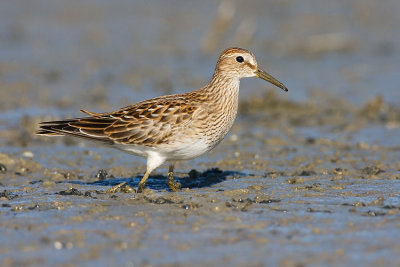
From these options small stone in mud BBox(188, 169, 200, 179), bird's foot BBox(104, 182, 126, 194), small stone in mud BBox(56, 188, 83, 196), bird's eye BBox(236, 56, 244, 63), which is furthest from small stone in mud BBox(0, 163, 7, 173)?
bird's eye BBox(236, 56, 244, 63)

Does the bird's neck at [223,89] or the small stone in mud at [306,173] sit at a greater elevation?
the bird's neck at [223,89]

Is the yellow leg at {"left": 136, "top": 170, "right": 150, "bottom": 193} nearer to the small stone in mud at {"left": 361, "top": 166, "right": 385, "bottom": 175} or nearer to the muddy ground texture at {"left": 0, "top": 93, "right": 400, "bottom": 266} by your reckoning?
the muddy ground texture at {"left": 0, "top": 93, "right": 400, "bottom": 266}

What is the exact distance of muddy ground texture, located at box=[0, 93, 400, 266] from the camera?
25.8 ft

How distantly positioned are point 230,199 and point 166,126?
1.41 meters

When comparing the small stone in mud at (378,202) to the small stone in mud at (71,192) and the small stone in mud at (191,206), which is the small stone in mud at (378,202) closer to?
the small stone in mud at (191,206)

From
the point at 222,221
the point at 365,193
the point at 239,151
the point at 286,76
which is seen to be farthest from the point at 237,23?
the point at 222,221

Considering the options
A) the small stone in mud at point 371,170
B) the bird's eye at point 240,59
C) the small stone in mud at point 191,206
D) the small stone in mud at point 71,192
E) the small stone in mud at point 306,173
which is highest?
the bird's eye at point 240,59

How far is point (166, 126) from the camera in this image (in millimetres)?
10484

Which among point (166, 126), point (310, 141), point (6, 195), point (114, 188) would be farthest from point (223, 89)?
point (6, 195)

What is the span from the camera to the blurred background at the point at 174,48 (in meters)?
17.6

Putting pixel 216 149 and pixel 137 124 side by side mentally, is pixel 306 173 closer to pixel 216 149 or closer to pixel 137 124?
pixel 216 149

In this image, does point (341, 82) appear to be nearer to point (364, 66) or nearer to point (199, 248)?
point (364, 66)

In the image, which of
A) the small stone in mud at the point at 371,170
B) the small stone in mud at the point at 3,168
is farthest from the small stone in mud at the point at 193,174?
the small stone in mud at the point at 3,168

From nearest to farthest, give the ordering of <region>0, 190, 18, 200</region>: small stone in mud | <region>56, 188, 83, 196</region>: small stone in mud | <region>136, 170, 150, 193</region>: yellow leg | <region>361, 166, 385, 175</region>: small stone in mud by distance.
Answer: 1. <region>0, 190, 18, 200</region>: small stone in mud
2. <region>56, 188, 83, 196</region>: small stone in mud
3. <region>136, 170, 150, 193</region>: yellow leg
4. <region>361, 166, 385, 175</region>: small stone in mud
